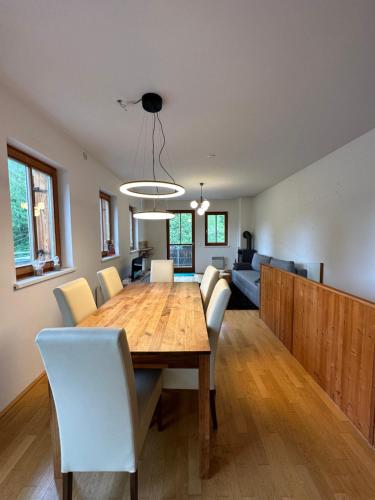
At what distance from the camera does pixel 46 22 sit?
135cm

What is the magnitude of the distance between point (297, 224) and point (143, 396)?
4.20 m

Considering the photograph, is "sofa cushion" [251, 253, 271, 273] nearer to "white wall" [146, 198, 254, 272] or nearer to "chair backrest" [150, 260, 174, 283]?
"white wall" [146, 198, 254, 272]

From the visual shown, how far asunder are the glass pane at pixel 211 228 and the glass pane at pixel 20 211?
6.06 metres

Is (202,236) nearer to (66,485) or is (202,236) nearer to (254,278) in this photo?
(254,278)

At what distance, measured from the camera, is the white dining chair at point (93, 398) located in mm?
954

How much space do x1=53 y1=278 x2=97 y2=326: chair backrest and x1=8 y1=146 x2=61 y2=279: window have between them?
75 centimetres

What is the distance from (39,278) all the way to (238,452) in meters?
2.15

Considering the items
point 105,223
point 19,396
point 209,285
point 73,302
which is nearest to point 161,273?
point 209,285

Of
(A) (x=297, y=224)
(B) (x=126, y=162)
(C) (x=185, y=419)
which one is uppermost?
(B) (x=126, y=162)

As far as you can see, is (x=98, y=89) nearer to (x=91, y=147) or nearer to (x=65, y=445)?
(x=91, y=147)

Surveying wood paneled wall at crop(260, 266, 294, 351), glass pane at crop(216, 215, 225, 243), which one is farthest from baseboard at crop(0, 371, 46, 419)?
glass pane at crop(216, 215, 225, 243)

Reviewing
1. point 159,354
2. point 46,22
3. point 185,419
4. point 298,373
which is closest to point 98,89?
point 46,22

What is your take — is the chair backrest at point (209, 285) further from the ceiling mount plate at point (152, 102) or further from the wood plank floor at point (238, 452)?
the ceiling mount plate at point (152, 102)

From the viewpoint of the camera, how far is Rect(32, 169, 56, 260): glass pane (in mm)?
2611
